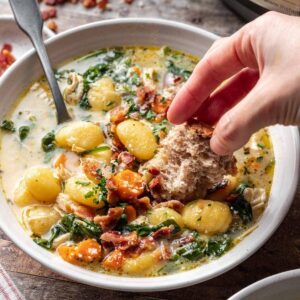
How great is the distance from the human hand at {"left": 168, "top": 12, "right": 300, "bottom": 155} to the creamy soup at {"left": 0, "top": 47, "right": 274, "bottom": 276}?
28 cm

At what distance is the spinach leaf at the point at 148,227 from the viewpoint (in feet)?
7.91

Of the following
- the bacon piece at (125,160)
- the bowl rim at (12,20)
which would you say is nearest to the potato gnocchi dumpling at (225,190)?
the bacon piece at (125,160)

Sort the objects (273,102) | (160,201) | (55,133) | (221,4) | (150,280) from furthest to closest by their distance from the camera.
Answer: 1. (221,4)
2. (55,133)
3. (160,201)
4. (150,280)
5. (273,102)

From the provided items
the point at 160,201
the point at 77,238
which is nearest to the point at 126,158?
the point at 160,201

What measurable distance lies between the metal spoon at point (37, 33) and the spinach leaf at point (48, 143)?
0.31 ft

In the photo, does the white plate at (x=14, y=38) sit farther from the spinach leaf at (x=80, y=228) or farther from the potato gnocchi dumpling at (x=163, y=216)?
the potato gnocchi dumpling at (x=163, y=216)

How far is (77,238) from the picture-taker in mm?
2418

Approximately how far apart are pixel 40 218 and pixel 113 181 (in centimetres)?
34

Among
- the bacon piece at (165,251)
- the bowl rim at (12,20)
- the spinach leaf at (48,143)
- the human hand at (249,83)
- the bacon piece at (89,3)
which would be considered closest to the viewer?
the human hand at (249,83)

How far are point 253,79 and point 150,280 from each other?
0.95 metres

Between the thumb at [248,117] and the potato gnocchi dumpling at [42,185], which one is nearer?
the thumb at [248,117]

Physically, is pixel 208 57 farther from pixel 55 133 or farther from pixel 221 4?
pixel 221 4

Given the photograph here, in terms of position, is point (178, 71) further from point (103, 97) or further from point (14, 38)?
point (14, 38)

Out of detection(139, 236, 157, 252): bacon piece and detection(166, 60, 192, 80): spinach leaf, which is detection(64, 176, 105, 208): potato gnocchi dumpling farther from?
detection(166, 60, 192, 80): spinach leaf
